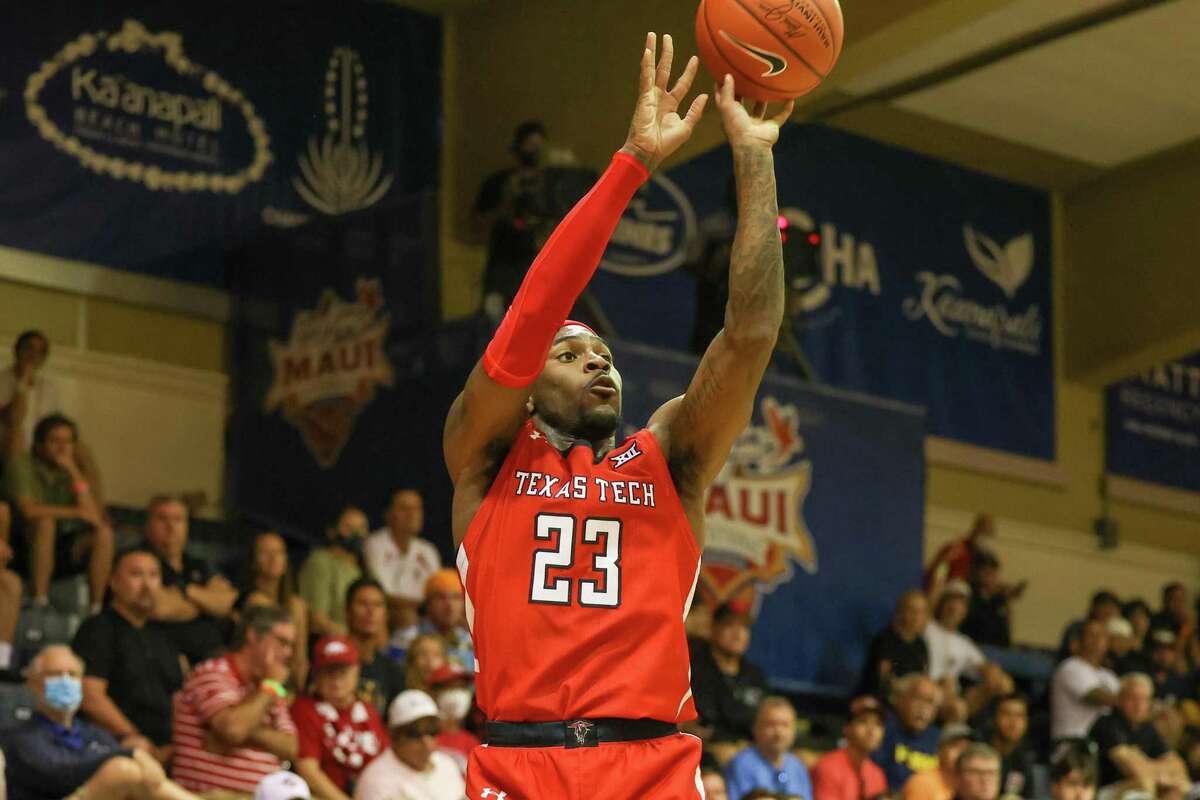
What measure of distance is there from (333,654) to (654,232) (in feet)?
22.9

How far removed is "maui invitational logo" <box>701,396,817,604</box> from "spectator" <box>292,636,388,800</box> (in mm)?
3570

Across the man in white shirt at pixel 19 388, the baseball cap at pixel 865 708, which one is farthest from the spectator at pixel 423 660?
the man in white shirt at pixel 19 388

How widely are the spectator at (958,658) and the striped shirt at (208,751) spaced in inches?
214

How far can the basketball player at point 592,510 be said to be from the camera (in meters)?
4.23

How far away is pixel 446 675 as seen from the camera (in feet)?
29.3

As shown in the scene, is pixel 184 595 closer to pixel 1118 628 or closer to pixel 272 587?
pixel 272 587

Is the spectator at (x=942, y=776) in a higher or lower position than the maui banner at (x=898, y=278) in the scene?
lower

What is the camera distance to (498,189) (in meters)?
12.3

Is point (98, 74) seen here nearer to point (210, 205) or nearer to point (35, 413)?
point (210, 205)

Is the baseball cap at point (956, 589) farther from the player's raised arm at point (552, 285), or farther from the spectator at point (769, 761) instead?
the player's raised arm at point (552, 285)

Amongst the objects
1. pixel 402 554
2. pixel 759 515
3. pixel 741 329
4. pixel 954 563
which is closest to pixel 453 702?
pixel 402 554

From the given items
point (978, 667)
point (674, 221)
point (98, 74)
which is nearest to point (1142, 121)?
point (674, 221)

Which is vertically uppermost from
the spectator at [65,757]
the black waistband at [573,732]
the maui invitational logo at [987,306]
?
the maui invitational logo at [987,306]

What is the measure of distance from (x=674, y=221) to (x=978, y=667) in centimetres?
433
